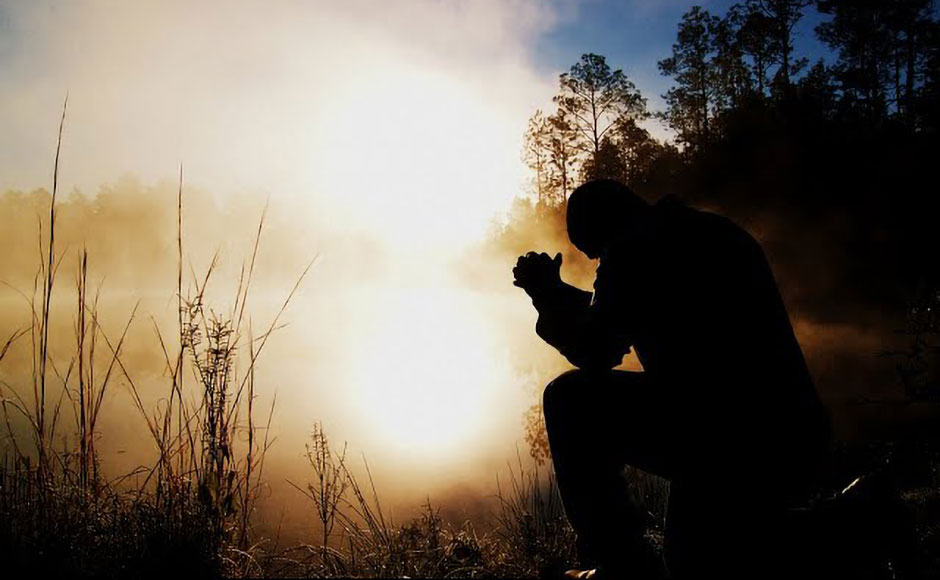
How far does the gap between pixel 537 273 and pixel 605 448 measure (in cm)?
55

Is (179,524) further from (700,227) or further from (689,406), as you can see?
(700,227)

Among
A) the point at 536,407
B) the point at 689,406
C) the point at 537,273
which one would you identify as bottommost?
the point at 536,407

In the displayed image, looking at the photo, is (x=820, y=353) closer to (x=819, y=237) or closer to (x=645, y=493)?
(x=819, y=237)

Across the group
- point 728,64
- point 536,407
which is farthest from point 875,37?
point 536,407

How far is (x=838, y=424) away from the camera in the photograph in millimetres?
9383

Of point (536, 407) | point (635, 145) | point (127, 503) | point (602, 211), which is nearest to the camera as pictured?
point (602, 211)

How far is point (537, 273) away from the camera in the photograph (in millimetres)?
1726

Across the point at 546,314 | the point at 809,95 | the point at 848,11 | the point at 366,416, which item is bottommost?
the point at 366,416

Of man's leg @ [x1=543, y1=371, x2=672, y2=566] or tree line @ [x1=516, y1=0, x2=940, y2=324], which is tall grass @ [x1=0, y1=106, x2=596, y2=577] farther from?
tree line @ [x1=516, y1=0, x2=940, y2=324]

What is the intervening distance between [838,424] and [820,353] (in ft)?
10.9

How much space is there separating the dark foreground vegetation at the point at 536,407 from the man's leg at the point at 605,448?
0.74 m

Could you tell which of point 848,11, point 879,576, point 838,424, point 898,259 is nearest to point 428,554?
point 879,576

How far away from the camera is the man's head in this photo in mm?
1693

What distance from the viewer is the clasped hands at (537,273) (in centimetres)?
170
